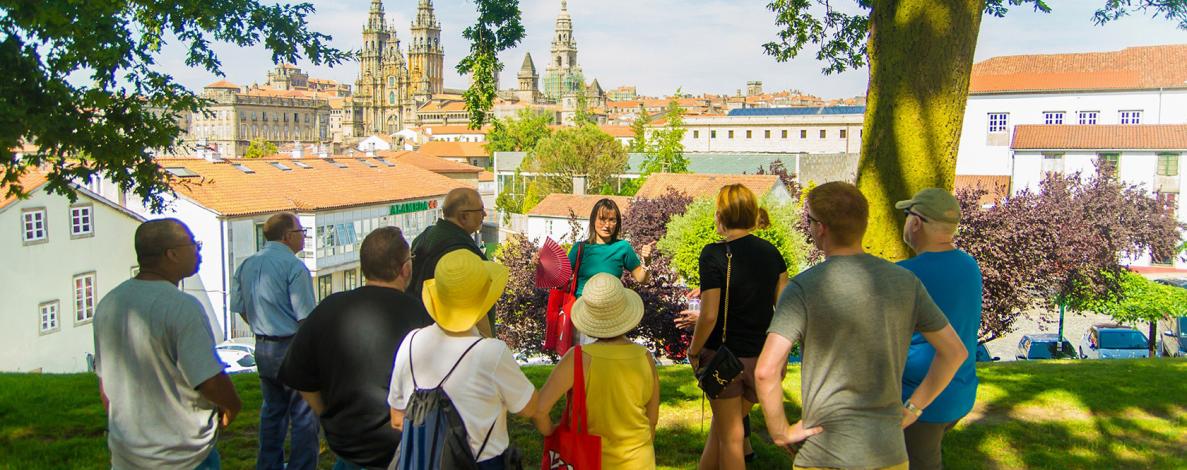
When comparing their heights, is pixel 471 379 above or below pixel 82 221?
above

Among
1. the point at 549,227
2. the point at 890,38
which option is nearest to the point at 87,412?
the point at 890,38

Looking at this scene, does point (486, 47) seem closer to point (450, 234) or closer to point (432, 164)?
point (450, 234)

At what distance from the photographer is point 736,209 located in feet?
14.5

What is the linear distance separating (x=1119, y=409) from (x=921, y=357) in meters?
3.99

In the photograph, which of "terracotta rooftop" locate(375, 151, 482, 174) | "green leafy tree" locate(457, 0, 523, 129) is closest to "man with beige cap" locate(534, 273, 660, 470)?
"green leafy tree" locate(457, 0, 523, 129)

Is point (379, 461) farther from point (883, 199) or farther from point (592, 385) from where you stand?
point (883, 199)

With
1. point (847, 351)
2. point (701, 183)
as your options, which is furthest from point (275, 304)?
point (701, 183)

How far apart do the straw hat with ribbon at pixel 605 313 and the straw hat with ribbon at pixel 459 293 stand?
43 centimetres

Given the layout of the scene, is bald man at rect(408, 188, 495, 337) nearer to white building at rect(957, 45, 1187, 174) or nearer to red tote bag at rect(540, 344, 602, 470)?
red tote bag at rect(540, 344, 602, 470)

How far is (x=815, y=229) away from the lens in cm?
337

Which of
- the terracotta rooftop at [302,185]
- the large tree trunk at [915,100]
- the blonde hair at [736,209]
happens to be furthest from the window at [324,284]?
the blonde hair at [736,209]

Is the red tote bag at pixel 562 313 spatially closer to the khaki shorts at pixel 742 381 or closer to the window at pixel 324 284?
the khaki shorts at pixel 742 381

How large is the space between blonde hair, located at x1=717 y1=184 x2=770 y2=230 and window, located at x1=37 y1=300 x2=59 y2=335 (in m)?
31.4

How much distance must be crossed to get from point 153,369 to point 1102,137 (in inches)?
2012
